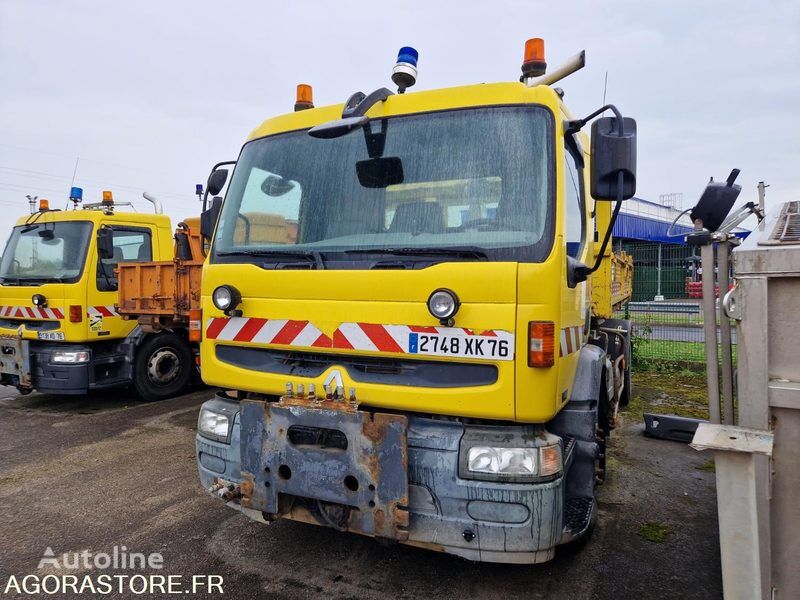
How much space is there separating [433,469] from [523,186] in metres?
1.35

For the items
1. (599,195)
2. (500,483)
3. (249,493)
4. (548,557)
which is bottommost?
(548,557)

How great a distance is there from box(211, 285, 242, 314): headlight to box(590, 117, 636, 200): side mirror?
188 cm

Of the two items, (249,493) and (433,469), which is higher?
(433,469)

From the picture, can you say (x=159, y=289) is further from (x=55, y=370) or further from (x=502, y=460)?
(x=502, y=460)

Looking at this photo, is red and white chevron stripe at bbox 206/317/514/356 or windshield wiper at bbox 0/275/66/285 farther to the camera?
windshield wiper at bbox 0/275/66/285

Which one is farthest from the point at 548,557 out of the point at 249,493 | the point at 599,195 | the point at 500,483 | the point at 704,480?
the point at 704,480

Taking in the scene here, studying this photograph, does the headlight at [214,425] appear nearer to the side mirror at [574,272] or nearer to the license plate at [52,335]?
the side mirror at [574,272]

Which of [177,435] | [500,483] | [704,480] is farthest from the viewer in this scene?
[177,435]

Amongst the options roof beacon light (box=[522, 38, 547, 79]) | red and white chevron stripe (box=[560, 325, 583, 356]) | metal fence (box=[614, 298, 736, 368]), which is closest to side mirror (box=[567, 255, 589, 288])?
red and white chevron stripe (box=[560, 325, 583, 356])

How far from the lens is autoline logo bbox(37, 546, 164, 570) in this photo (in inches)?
115

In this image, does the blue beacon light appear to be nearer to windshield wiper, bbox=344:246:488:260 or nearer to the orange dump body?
the orange dump body

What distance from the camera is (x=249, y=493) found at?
2.57 metres

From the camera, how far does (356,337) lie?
2.45 metres

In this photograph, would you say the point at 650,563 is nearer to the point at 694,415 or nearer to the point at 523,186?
the point at 523,186
